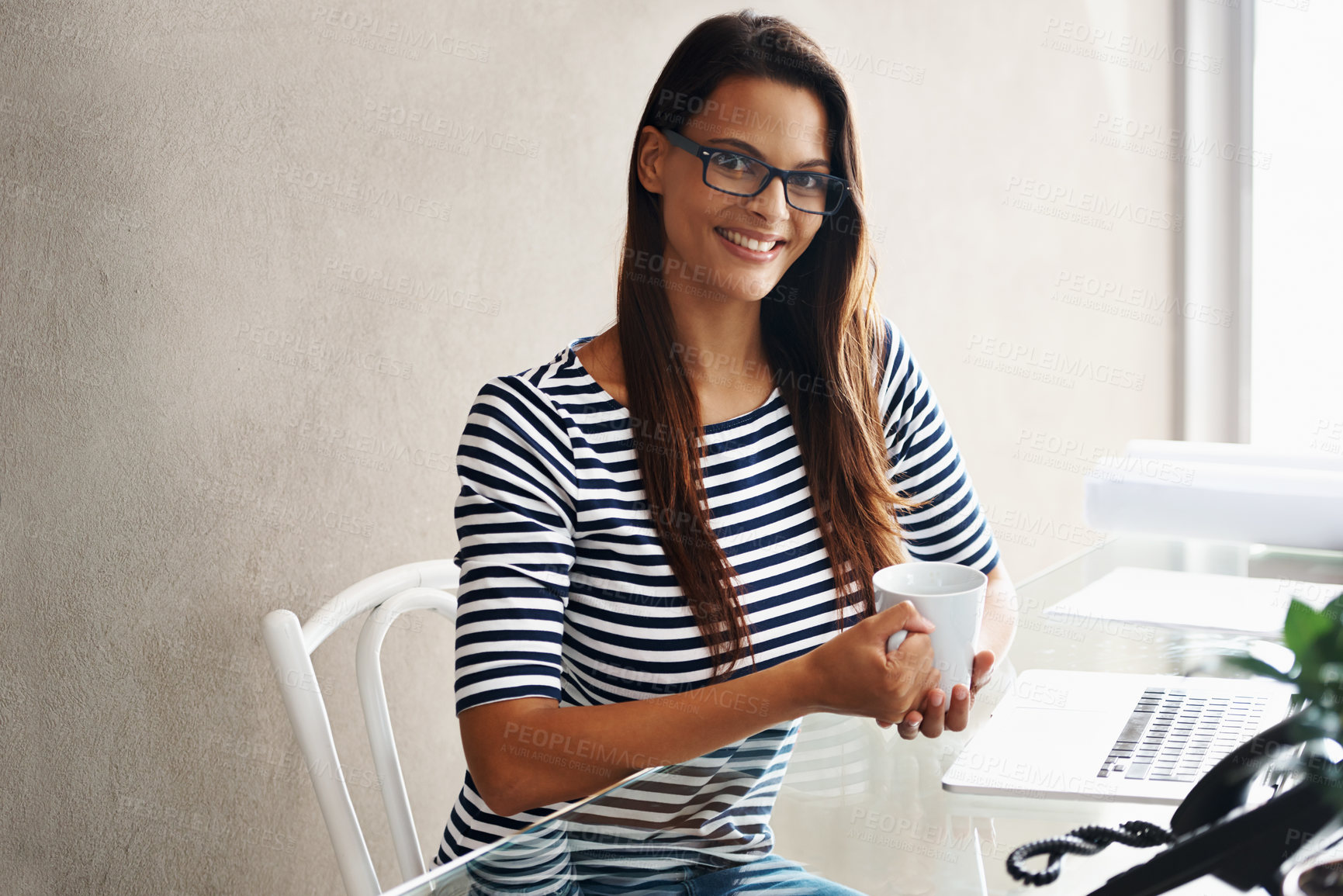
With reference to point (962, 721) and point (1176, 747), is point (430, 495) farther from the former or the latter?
point (1176, 747)

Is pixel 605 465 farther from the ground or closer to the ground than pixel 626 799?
farther from the ground

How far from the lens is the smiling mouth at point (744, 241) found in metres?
1.23

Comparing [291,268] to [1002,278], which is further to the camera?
[1002,278]

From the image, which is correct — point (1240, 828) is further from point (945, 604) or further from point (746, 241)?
point (746, 241)

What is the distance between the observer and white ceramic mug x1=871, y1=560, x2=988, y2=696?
910 mm

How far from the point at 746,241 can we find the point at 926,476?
40 cm

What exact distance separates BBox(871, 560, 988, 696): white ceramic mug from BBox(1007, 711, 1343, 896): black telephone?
186mm

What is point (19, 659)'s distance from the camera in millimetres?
1395

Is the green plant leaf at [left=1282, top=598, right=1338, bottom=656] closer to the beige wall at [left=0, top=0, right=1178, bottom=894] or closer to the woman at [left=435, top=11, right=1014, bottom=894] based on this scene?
the woman at [left=435, top=11, right=1014, bottom=894]

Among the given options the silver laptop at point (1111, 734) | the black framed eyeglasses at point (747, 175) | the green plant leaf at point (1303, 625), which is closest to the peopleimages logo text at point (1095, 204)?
the black framed eyeglasses at point (747, 175)

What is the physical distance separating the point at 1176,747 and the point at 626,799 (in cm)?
48

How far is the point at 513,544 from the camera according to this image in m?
1.10

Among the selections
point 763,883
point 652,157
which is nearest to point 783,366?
point 652,157

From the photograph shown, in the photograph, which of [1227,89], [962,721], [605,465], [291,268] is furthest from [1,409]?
[1227,89]
